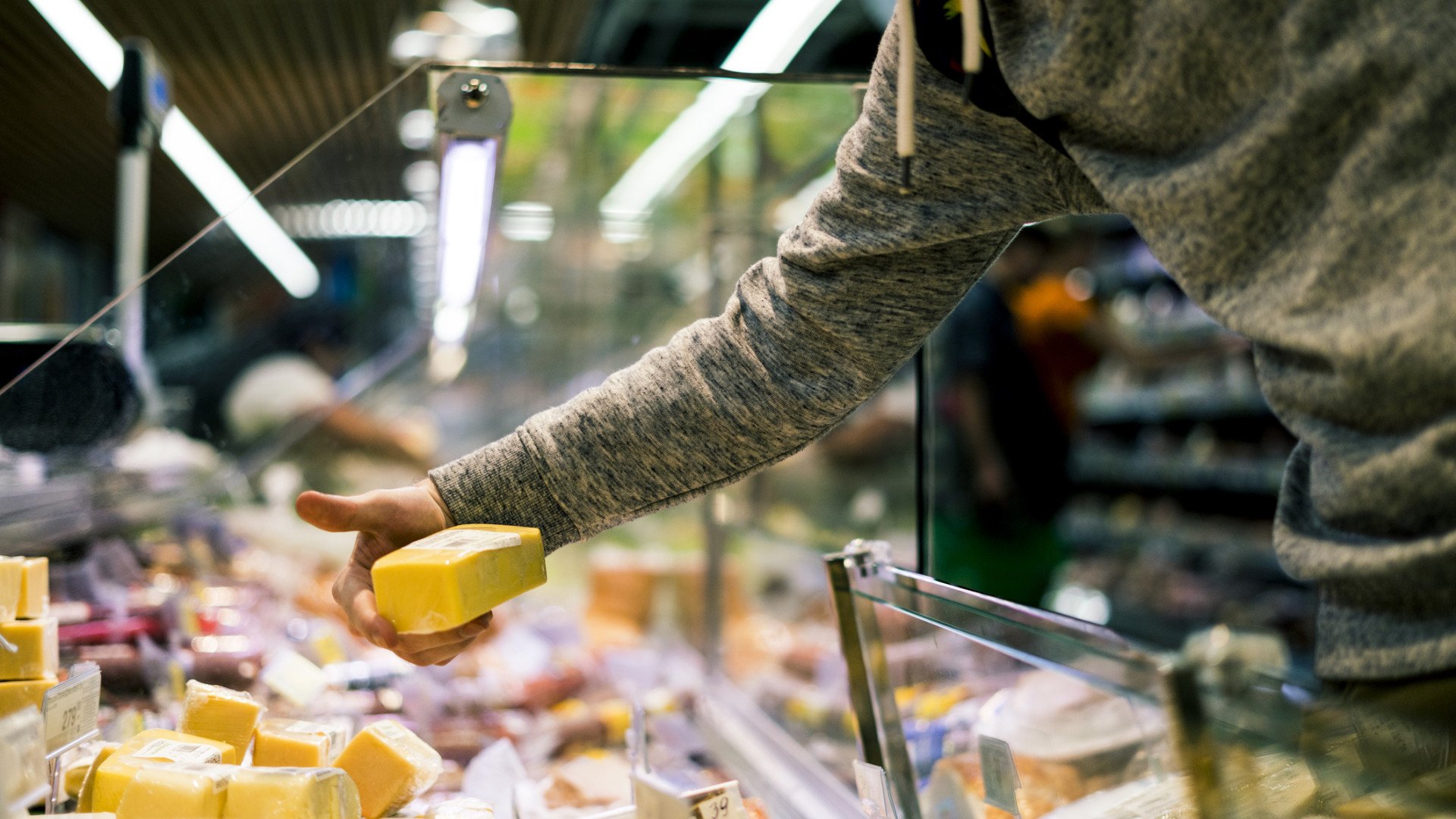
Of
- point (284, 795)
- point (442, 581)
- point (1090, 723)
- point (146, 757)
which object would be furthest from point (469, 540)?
point (1090, 723)

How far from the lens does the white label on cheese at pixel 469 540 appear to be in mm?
784

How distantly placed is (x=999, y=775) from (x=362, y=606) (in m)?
0.60

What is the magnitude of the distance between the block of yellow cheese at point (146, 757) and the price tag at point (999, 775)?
712 mm

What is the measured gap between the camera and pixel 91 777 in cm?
84

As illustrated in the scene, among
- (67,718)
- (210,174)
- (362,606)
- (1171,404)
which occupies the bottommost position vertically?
(67,718)

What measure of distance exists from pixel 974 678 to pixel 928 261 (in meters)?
0.43

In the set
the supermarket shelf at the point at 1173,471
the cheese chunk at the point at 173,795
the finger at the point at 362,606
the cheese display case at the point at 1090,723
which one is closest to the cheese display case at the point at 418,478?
the cheese chunk at the point at 173,795

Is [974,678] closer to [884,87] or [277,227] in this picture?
[884,87]

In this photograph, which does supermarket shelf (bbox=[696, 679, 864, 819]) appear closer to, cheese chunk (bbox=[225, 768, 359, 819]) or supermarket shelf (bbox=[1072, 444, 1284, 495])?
cheese chunk (bbox=[225, 768, 359, 819])

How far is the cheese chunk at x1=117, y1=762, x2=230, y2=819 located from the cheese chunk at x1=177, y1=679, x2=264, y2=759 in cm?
19

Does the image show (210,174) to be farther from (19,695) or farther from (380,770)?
(380,770)

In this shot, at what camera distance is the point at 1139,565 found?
164 inches

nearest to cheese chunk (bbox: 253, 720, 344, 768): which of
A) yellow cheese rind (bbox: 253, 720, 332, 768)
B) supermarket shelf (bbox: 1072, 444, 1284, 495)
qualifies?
yellow cheese rind (bbox: 253, 720, 332, 768)

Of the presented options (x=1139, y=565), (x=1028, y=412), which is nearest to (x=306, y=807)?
(x=1028, y=412)
